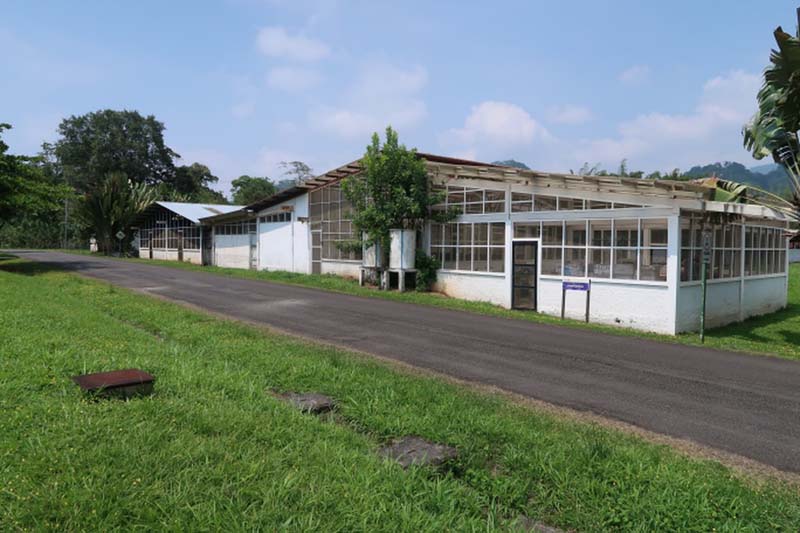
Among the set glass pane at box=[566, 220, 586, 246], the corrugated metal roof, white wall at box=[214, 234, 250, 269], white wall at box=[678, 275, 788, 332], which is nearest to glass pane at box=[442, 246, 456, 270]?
glass pane at box=[566, 220, 586, 246]

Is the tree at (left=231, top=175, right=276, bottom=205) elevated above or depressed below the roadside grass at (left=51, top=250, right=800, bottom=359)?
above

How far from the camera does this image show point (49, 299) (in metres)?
13.0

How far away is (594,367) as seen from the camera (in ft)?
29.6

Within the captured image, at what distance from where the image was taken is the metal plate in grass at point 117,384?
4.94 meters

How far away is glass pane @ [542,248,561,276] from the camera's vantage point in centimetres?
1556

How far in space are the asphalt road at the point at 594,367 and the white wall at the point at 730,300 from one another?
97.5 inches

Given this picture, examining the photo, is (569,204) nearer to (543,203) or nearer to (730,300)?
(543,203)

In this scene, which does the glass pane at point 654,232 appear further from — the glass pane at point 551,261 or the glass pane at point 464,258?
the glass pane at point 464,258

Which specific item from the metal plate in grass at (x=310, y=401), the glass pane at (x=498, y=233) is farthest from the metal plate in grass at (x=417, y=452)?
the glass pane at (x=498, y=233)

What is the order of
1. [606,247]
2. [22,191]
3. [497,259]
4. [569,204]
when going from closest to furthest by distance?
[606,247], [569,204], [497,259], [22,191]

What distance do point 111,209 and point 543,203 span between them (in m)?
42.7

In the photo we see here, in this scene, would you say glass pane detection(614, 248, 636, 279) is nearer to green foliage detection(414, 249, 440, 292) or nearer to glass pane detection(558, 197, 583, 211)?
glass pane detection(558, 197, 583, 211)

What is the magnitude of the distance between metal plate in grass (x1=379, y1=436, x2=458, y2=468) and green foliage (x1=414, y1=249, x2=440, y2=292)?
→ 48.5 feet

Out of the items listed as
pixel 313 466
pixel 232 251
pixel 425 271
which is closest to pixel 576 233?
pixel 425 271
